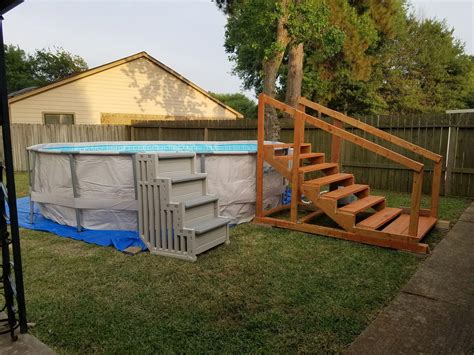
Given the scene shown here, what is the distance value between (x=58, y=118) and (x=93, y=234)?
1000 centimetres

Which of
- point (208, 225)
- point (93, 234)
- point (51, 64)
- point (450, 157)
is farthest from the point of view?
point (51, 64)

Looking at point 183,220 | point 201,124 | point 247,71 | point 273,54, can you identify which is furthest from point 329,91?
point 183,220

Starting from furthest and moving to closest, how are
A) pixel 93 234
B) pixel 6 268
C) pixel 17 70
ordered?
pixel 17 70, pixel 93 234, pixel 6 268

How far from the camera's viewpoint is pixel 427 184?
7066 millimetres

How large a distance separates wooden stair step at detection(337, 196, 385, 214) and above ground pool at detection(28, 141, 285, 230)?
1363 millimetres

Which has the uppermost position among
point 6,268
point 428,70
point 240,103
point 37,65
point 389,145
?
point 37,65

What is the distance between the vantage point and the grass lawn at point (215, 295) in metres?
2.15

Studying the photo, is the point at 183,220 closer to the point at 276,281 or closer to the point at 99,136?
the point at 276,281

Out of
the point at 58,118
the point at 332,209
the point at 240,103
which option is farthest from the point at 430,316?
the point at 240,103

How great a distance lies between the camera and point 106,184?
14.2ft

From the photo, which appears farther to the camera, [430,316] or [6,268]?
[430,316]

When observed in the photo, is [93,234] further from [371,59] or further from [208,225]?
[371,59]

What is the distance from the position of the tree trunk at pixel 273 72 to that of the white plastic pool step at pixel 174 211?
4337 millimetres

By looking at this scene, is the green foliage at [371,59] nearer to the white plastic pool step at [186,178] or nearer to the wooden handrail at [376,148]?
the wooden handrail at [376,148]
